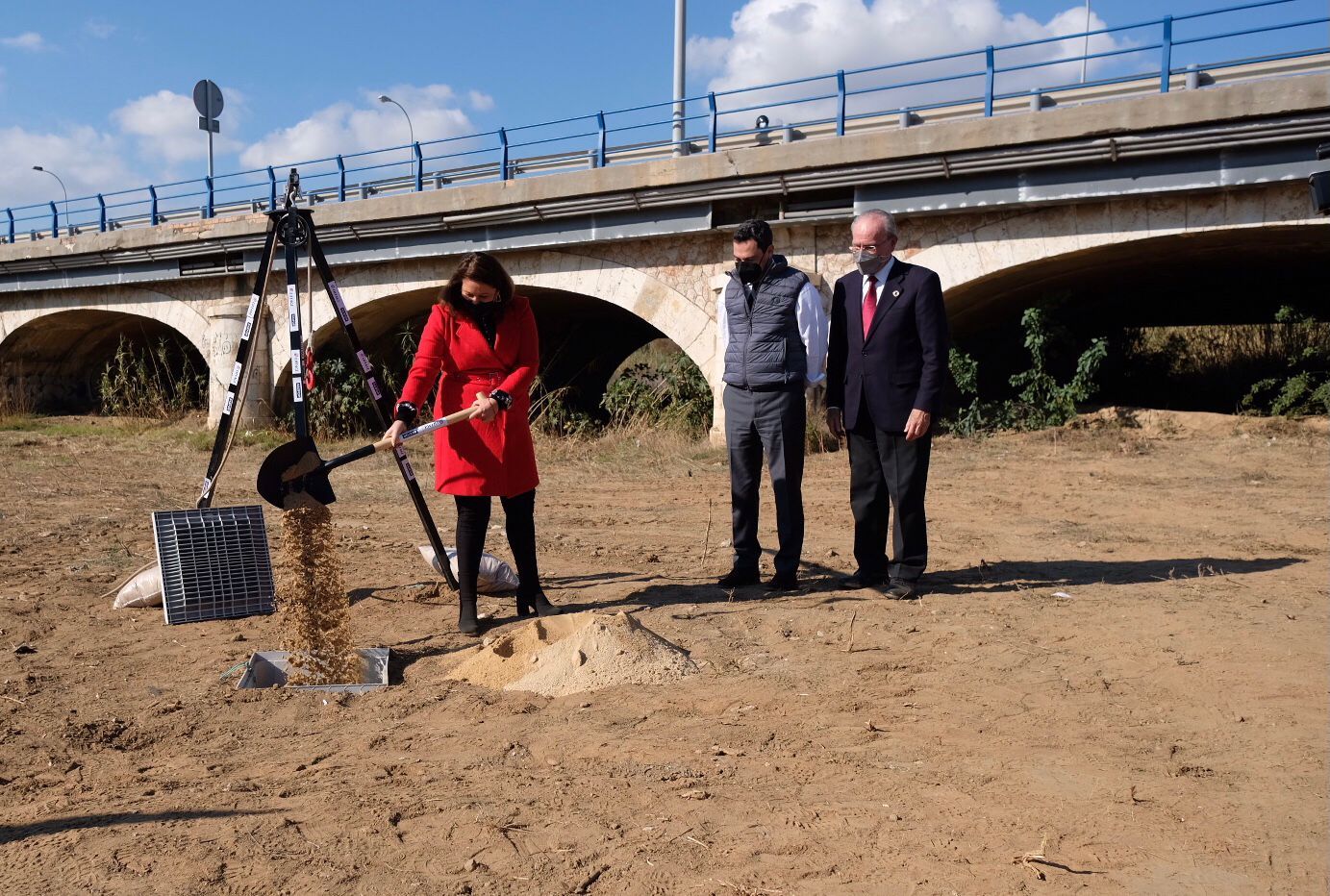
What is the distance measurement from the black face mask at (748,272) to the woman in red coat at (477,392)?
1196mm

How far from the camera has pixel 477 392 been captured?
16.2ft

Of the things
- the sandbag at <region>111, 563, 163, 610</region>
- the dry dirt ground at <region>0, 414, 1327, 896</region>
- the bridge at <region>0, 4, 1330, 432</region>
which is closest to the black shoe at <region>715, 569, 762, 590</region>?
the dry dirt ground at <region>0, 414, 1327, 896</region>

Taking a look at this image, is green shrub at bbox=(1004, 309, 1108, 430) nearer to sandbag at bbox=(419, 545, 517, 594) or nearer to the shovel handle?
sandbag at bbox=(419, 545, 517, 594)

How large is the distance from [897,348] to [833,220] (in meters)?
7.49

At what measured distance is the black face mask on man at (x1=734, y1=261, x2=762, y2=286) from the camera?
5.55m

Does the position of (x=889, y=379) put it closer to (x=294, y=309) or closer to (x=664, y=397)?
(x=294, y=309)

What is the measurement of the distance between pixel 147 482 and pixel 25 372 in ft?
49.7

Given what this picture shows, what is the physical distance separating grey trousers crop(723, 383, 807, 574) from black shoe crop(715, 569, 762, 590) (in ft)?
0.10

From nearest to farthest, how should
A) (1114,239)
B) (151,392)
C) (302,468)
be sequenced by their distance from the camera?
(302,468) → (1114,239) → (151,392)

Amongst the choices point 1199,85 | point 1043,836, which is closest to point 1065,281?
point 1199,85

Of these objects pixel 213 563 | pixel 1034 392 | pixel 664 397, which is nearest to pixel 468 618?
pixel 213 563

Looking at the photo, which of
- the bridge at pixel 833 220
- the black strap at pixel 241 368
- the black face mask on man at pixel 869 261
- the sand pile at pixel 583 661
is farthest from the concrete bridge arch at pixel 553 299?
the sand pile at pixel 583 661

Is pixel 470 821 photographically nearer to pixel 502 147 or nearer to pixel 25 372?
pixel 502 147

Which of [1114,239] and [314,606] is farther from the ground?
[1114,239]
